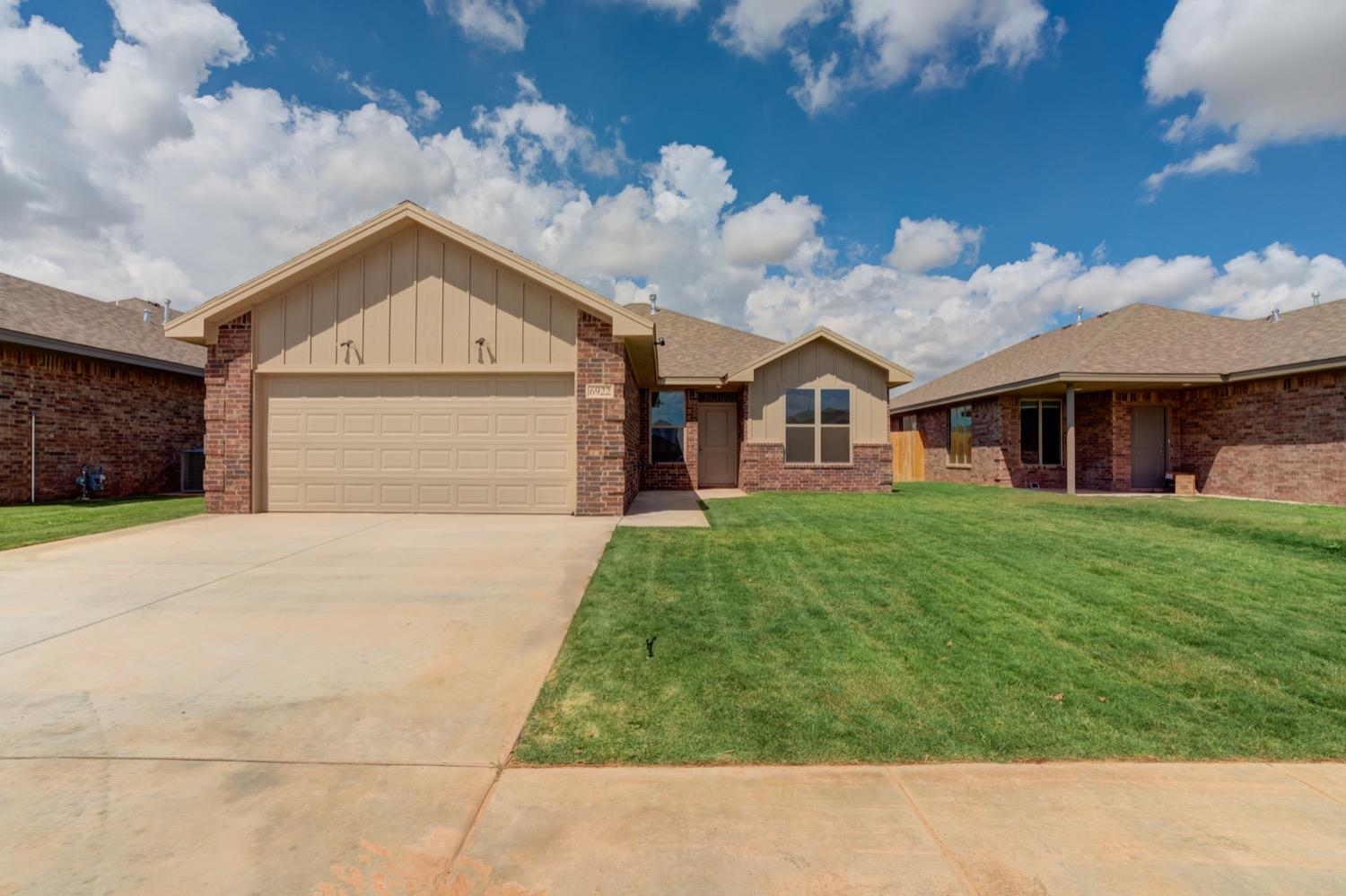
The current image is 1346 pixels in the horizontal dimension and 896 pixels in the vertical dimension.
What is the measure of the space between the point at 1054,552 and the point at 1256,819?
5.24 m

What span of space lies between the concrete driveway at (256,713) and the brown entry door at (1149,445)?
54.5ft

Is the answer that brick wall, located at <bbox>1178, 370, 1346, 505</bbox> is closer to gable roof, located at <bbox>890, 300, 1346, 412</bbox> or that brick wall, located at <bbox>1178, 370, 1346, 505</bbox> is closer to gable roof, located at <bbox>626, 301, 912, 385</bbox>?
gable roof, located at <bbox>890, 300, 1346, 412</bbox>

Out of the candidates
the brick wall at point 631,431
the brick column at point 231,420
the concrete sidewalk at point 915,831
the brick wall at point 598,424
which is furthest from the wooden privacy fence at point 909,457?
the concrete sidewalk at point 915,831

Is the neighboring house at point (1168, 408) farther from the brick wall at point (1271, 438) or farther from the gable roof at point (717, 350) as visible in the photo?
the gable roof at point (717, 350)

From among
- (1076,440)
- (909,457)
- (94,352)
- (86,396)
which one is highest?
(94,352)

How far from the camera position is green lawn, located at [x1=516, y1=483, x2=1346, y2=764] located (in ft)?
9.18

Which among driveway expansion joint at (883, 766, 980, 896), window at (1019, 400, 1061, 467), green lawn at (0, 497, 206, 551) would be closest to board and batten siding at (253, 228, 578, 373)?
green lawn at (0, 497, 206, 551)

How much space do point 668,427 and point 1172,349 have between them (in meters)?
13.3

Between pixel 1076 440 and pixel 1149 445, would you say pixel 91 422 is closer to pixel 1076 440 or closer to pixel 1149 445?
pixel 1076 440

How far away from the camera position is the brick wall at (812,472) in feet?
50.0

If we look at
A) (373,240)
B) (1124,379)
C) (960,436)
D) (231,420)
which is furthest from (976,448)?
(231,420)

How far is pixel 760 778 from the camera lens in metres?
2.47

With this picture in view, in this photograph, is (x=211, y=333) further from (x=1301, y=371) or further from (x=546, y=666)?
(x=1301, y=371)

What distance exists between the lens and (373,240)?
9.81 meters
